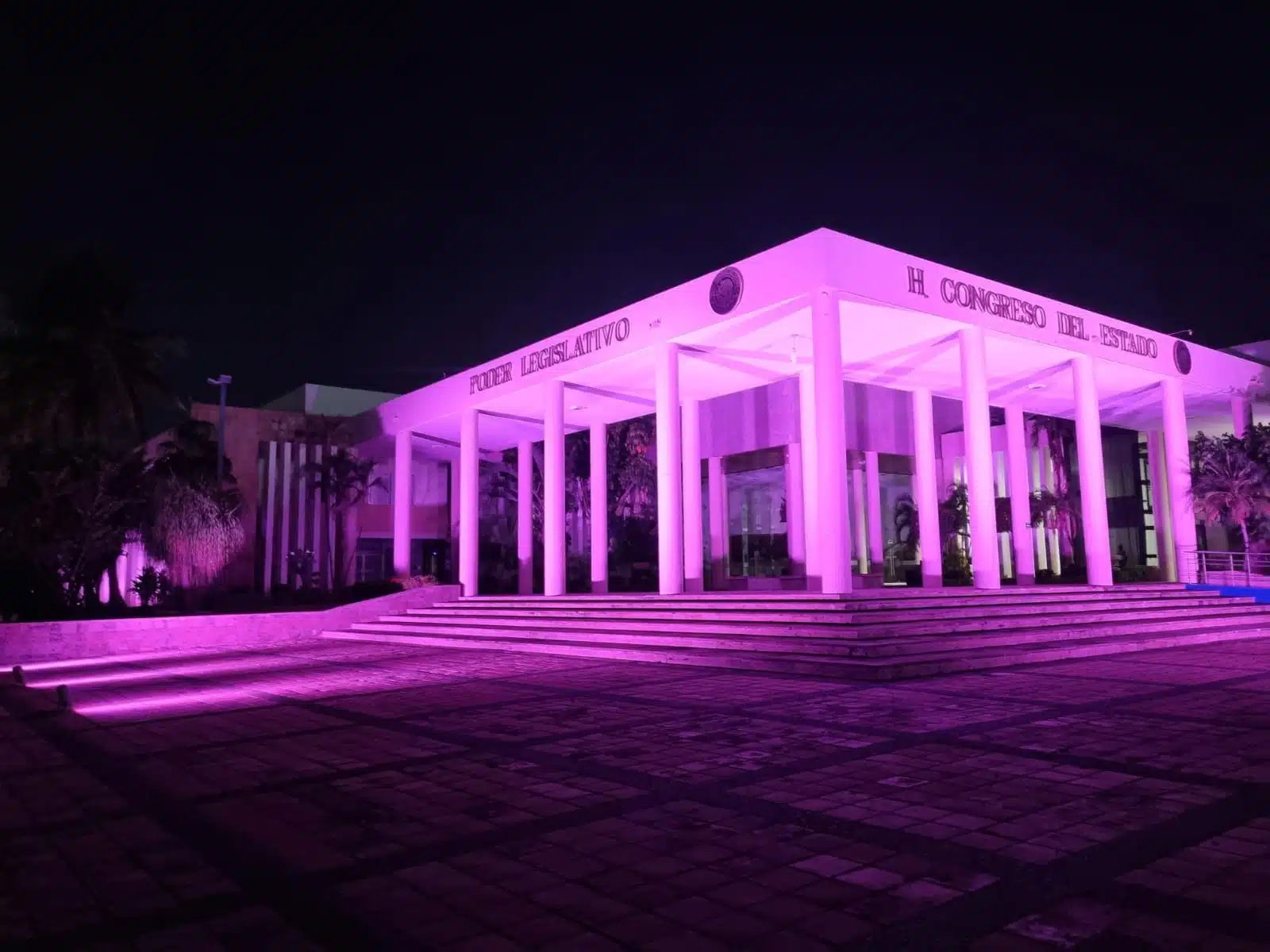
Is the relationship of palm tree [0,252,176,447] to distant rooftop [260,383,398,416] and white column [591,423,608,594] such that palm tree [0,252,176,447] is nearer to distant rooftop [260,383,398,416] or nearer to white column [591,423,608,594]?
distant rooftop [260,383,398,416]

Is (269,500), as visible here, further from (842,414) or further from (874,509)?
(842,414)

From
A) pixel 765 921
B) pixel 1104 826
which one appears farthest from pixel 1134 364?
pixel 765 921

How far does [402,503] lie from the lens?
2794cm

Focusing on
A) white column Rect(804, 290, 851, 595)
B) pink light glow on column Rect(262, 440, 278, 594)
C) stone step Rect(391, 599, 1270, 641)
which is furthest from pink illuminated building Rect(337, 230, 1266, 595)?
pink light glow on column Rect(262, 440, 278, 594)

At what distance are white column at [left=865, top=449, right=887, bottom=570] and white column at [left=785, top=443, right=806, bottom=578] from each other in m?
2.28

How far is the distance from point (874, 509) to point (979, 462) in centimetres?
800

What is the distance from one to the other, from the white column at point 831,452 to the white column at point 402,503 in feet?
54.5

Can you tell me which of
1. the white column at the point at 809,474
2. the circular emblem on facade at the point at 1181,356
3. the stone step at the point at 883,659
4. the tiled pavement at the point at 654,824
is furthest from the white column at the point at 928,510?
the tiled pavement at the point at 654,824

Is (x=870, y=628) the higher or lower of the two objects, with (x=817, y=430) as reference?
lower

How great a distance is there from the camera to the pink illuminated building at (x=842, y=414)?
16.1 m

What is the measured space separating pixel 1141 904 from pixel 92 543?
22.5 m

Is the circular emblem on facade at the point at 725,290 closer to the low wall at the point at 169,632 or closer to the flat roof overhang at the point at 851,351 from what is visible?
the flat roof overhang at the point at 851,351

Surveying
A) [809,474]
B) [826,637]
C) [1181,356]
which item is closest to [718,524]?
[809,474]

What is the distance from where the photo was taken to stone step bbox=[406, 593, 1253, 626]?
1273 cm
